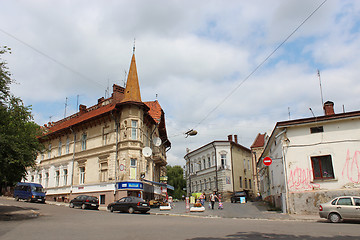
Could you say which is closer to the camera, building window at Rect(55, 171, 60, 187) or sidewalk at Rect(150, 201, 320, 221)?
sidewalk at Rect(150, 201, 320, 221)

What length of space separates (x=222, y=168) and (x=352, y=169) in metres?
32.7

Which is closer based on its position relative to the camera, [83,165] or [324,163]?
[324,163]

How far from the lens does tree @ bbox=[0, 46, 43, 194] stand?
17562 mm

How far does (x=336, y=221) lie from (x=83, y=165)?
26912mm

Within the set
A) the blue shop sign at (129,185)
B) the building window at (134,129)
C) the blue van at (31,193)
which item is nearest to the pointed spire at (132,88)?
the building window at (134,129)

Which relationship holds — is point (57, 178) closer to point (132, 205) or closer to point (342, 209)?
point (132, 205)

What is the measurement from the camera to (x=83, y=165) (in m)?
34.8

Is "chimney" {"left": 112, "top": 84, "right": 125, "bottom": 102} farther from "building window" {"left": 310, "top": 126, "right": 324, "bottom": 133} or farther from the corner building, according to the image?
"building window" {"left": 310, "top": 126, "right": 324, "bottom": 133}

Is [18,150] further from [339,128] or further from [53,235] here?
[339,128]

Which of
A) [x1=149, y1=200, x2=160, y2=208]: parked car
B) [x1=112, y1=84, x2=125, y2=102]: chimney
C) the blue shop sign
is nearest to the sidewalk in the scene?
[x1=149, y1=200, x2=160, y2=208]: parked car

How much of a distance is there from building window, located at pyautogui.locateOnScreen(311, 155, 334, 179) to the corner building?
1575cm

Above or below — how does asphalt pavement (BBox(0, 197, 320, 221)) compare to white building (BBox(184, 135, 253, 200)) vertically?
below

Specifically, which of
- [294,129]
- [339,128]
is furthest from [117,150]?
[339,128]

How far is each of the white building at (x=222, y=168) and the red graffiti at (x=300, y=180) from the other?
30282 mm
